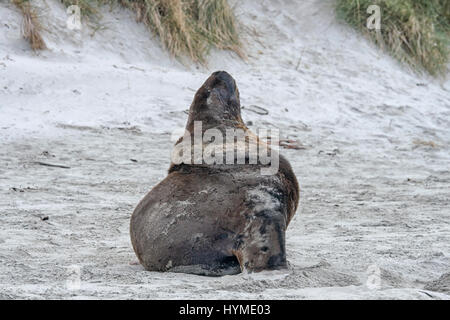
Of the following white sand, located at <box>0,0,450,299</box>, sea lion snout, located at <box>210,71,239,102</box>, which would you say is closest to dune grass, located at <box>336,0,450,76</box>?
white sand, located at <box>0,0,450,299</box>

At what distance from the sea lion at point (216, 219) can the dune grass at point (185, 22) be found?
20.4ft

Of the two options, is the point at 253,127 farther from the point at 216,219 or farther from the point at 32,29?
the point at 216,219

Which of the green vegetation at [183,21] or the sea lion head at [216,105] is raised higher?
the sea lion head at [216,105]

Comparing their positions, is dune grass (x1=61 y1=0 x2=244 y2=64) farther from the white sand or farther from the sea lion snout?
the sea lion snout

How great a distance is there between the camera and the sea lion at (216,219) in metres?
3.32

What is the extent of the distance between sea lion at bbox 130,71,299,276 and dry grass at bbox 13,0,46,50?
535cm

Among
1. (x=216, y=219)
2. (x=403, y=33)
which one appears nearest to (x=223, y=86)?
(x=216, y=219)

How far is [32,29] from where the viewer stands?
8.68 m

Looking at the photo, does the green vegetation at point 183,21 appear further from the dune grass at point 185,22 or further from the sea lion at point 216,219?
the sea lion at point 216,219

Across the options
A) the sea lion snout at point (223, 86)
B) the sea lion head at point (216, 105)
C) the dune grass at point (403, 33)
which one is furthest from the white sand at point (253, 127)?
the sea lion snout at point (223, 86)

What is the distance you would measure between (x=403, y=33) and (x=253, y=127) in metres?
4.02

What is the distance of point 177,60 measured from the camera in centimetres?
977
